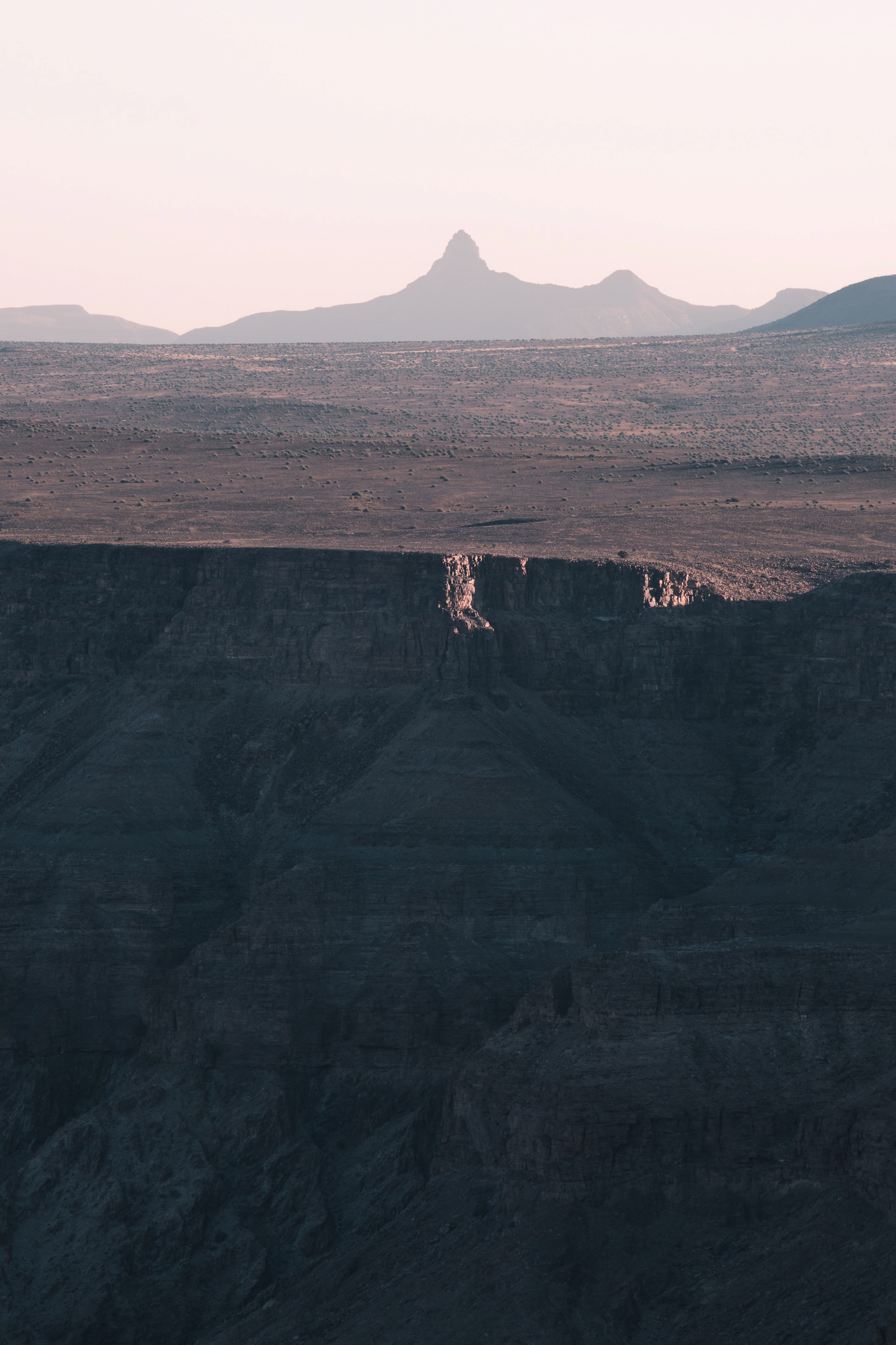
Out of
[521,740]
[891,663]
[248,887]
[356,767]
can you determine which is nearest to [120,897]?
[248,887]

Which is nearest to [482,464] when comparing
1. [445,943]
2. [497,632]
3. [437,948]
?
[497,632]

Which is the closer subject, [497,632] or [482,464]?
[497,632]

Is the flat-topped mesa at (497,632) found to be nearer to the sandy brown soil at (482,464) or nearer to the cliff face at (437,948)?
the cliff face at (437,948)

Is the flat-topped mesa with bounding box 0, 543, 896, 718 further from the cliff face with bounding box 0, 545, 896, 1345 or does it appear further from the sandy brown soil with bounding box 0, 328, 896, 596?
the sandy brown soil with bounding box 0, 328, 896, 596

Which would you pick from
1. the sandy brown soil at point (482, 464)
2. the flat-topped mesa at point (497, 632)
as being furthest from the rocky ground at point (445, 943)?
the sandy brown soil at point (482, 464)

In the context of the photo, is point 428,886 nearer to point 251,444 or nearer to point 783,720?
point 783,720

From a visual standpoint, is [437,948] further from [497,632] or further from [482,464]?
[482,464]

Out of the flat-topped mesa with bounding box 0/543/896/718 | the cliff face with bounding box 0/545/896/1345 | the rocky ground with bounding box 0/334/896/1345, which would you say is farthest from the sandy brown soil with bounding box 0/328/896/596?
the cliff face with bounding box 0/545/896/1345
